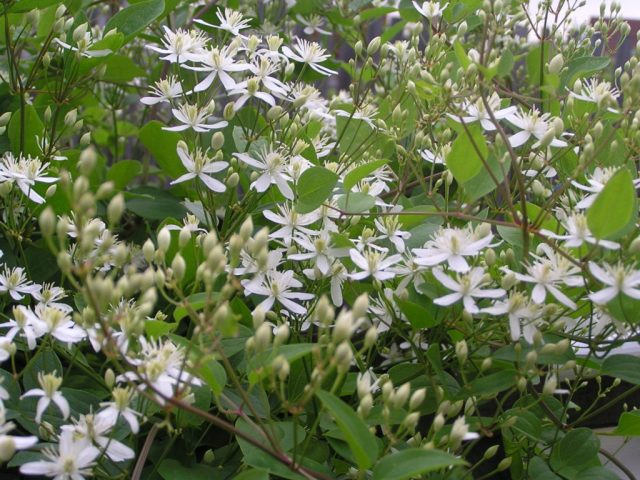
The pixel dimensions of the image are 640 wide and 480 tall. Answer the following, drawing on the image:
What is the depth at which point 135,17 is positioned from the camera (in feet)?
3.85

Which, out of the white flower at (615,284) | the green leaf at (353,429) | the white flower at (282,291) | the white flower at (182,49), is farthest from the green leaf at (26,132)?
the white flower at (615,284)

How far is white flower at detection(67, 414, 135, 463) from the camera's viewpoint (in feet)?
2.41

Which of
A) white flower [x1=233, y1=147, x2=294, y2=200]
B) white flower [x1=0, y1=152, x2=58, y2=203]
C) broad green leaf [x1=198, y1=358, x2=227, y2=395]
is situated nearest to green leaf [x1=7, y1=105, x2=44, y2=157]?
white flower [x1=0, y1=152, x2=58, y2=203]

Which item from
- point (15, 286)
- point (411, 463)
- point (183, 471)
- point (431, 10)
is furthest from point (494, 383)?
point (431, 10)

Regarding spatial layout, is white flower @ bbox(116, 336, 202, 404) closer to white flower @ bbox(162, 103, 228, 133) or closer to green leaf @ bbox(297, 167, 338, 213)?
green leaf @ bbox(297, 167, 338, 213)

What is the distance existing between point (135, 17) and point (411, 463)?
790 millimetres

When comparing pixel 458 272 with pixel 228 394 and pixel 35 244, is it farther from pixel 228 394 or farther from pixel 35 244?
pixel 35 244

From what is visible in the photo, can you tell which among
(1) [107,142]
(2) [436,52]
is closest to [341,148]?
(2) [436,52]

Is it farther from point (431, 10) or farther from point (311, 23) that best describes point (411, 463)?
point (311, 23)

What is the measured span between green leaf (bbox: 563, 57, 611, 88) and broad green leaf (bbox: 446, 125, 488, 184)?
0.33 m

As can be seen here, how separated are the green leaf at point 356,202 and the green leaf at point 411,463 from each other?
34 centimetres

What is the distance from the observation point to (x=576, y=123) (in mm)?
1071

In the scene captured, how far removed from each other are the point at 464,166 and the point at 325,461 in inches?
13.4

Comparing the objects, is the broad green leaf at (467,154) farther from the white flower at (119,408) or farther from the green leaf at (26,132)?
the green leaf at (26,132)
